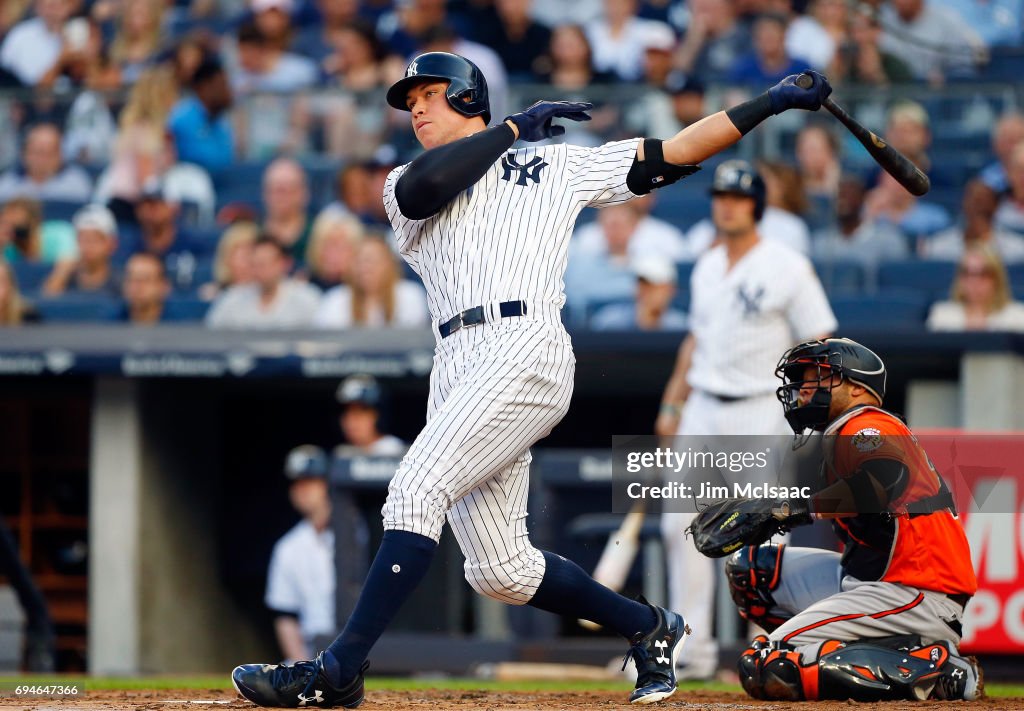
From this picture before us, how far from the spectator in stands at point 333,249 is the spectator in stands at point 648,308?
1339 millimetres

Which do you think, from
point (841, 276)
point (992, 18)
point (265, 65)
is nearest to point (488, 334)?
point (841, 276)

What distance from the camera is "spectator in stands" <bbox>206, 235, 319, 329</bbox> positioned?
8008mm

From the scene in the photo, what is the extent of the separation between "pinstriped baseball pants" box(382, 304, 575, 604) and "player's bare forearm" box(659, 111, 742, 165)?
47 cm

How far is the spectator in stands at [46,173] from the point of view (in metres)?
9.40

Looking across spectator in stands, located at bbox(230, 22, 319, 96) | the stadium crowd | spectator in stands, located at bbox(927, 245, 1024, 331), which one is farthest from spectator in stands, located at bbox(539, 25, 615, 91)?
spectator in stands, located at bbox(927, 245, 1024, 331)

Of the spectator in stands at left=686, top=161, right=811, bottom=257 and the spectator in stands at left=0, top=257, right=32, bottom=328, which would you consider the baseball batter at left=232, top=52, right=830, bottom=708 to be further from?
the spectator in stands at left=0, top=257, right=32, bottom=328

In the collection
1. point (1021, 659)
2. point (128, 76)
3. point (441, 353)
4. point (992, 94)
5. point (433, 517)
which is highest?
point (128, 76)

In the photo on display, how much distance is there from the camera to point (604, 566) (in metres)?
6.52

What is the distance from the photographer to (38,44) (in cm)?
1073

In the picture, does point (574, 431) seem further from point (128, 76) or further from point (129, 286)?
point (128, 76)

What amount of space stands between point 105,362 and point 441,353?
4282 mm

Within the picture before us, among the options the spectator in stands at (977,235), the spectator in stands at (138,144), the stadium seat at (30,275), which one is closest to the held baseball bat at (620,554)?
the spectator in stands at (977,235)

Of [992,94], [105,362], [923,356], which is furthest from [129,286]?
[992,94]

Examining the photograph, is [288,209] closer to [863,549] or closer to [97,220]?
[97,220]
